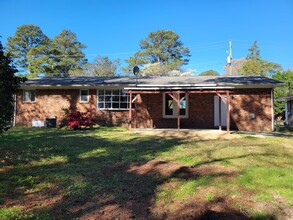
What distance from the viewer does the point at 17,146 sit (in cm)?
869

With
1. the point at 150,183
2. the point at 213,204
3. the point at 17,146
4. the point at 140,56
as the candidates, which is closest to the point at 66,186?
the point at 150,183

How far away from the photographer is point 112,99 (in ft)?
53.6

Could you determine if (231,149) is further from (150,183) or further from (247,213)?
(247,213)

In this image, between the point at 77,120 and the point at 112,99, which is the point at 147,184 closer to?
the point at 77,120

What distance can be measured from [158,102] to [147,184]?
10.9 metres

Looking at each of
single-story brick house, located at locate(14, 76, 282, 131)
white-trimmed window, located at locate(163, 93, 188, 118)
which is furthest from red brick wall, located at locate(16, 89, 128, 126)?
white-trimmed window, located at locate(163, 93, 188, 118)

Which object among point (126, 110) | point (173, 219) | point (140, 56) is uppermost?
point (140, 56)

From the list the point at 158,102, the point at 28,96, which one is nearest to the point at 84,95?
the point at 28,96

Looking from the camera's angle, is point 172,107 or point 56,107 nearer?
point 172,107

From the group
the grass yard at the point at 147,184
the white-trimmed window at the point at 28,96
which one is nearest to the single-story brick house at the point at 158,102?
the white-trimmed window at the point at 28,96

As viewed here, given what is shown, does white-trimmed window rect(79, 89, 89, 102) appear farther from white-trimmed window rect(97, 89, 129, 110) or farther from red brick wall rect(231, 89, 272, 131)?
red brick wall rect(231, 89, 272, 131)

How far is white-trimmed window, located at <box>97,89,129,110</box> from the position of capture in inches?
637

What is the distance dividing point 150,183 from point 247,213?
6.25 feet

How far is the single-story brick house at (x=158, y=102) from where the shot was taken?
14.1 meters
